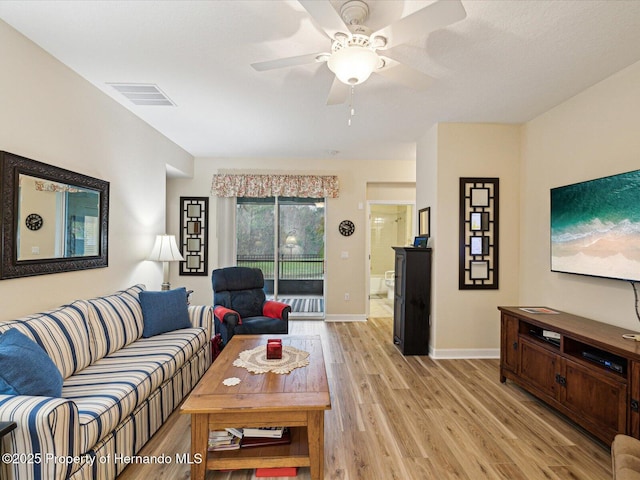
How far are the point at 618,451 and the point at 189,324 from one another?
10.6 ft

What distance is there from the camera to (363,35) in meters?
1.93

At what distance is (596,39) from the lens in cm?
229

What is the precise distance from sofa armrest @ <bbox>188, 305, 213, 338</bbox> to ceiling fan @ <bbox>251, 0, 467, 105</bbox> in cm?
Answer: 246

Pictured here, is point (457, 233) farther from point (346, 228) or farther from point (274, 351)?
point (274, 351)

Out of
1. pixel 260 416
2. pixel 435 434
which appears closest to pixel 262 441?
pixel 260 416

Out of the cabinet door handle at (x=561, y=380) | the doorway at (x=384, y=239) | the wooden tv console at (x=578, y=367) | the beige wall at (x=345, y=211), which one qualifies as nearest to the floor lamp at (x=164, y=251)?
the beige wall at (x=345, y=211)

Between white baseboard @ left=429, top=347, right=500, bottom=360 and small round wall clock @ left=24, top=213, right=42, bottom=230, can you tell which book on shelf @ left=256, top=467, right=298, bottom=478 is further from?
white baseboard @ left=429, top=347, right=500, bottom=360

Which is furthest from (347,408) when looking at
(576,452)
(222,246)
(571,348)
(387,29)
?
(222,246)

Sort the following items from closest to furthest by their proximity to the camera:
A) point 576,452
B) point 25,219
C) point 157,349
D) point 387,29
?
point 387,29, point 576,452, point 25,219, point 157,349

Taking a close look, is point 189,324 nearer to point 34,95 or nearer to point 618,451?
point 34,95

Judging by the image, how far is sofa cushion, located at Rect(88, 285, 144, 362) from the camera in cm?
253

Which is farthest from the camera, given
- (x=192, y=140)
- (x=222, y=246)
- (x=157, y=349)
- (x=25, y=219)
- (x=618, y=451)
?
(x=222, y=246)

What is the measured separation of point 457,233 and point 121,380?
3.57m

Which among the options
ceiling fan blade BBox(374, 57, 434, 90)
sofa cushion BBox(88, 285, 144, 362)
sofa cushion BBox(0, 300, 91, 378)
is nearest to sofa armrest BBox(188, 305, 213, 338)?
sofa cushion BBox(88, 285, 144, 362)
